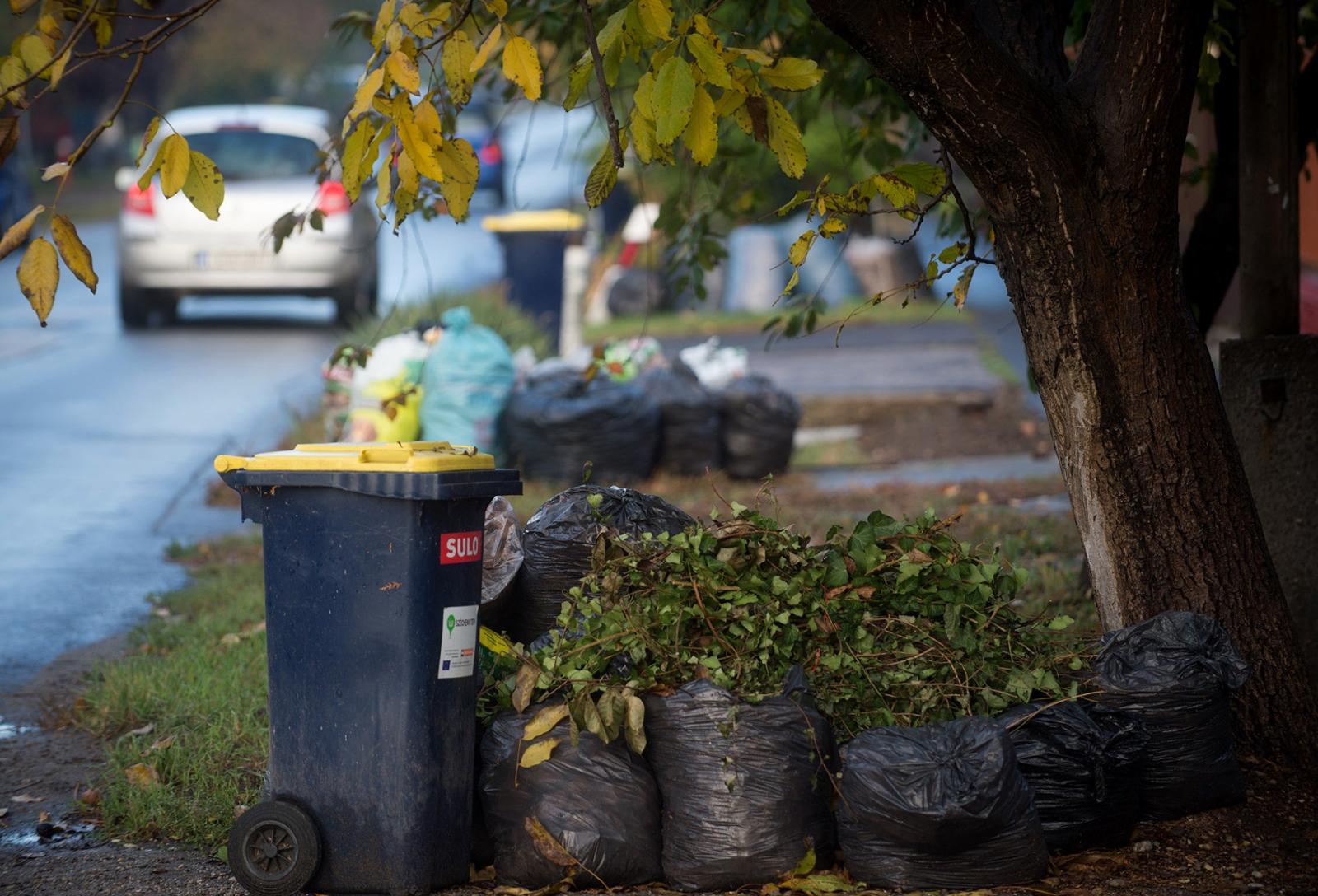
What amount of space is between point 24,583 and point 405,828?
4.32m

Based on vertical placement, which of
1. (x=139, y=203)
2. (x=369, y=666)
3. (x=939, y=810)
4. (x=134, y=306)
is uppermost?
(x=139, y=203)

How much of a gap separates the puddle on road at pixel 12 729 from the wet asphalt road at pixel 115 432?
453 mm

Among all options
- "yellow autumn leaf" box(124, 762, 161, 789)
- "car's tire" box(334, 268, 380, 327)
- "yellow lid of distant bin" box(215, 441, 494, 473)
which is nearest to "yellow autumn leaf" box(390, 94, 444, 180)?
"yellow lid of distant bin" box(215, 441, 494, 473)

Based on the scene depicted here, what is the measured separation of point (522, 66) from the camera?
342 centimetres

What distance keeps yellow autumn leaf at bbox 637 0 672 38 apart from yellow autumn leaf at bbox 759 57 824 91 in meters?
0.25

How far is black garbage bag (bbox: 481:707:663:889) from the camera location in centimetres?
362

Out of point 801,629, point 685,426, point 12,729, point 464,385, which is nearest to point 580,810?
point 801,629

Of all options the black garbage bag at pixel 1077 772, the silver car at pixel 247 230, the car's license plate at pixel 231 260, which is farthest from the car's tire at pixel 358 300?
the black garbage bag at pixel 1077 772

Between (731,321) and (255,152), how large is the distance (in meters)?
6.21

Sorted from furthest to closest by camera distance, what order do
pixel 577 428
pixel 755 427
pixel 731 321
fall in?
pixel 731 321 < pixel 755 427 < pixel 577 428

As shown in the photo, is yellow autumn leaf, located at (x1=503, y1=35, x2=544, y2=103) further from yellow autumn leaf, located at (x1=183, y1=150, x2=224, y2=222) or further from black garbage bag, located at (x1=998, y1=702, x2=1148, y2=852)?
black garbage bag, located at (x1=998, y1=702, x2=1148, y2=852)

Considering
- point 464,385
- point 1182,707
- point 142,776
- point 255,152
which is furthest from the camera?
point 255,152

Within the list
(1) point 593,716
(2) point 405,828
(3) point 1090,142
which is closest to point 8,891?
(2) point 405,828

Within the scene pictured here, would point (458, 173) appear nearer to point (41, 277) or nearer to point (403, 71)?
point (403, 71)
